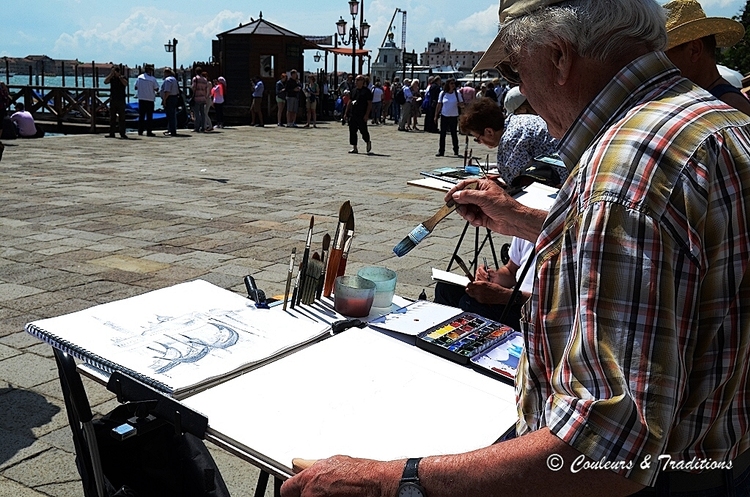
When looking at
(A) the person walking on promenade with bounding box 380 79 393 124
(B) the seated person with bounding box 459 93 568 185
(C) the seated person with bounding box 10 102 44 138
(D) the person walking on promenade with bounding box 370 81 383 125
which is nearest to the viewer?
(B) the seated person with bounding box 459 93 568 185

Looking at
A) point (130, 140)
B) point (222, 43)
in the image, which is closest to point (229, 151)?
point (130, 140)

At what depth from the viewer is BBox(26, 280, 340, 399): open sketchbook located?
1609 mm

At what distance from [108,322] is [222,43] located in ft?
84.4

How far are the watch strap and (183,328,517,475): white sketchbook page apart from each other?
0.21m

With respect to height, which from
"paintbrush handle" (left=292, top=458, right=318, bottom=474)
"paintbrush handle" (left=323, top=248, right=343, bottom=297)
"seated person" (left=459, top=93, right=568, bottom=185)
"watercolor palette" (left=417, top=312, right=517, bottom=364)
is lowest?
"paintbrush handle" (left=292, top=458, right=318, bottom=474)

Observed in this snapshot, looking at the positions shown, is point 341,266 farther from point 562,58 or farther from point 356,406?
point 562,58

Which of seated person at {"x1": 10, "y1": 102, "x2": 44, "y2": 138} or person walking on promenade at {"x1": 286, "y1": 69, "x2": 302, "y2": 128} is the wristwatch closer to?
seated person at {"x1": 10, "y1": 102, "x2": 44, "y2": 138}

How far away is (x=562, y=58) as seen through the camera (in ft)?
3.62

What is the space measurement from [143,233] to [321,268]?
4.89m

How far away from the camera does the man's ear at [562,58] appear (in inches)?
43.2

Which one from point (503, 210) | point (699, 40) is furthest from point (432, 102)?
point (503, 210)

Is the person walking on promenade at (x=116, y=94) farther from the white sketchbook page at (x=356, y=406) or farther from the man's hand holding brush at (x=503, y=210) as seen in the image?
the white sketchbook page at (x=356, y=406)

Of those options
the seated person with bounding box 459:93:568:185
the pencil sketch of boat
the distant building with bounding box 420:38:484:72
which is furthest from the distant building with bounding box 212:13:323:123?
the distant building with bounding box 420:38:484:72

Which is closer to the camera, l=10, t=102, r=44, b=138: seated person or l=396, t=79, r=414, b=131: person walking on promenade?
Result: l=10, t=102, r=44, b=138: seated person
